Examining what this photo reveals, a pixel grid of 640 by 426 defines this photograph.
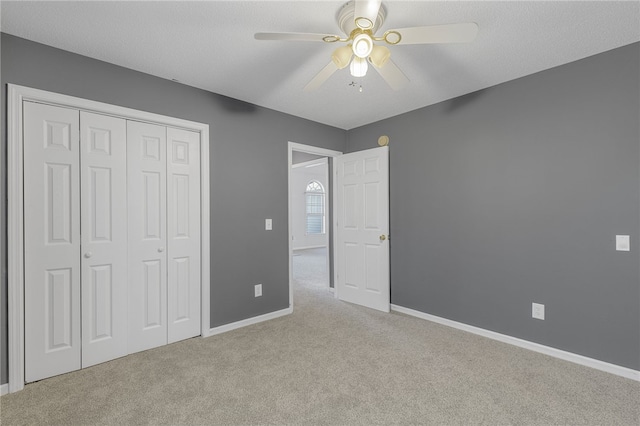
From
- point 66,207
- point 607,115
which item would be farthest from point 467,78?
point 66,207

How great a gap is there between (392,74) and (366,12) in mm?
537

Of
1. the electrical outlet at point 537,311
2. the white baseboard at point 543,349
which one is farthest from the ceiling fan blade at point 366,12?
the white baseboard at point 543,349

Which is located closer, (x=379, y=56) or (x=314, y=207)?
(x=379, y=56)

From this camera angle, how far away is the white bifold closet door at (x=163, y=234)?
2.65 meters

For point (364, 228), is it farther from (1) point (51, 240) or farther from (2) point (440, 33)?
(1) point (51, 240)

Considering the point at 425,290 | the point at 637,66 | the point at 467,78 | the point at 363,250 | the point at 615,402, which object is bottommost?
the point at 615,402

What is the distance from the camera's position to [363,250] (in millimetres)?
4047

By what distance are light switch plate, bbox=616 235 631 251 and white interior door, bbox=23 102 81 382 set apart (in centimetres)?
407

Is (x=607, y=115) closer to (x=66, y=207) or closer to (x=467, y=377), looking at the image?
(x=467, y=377)

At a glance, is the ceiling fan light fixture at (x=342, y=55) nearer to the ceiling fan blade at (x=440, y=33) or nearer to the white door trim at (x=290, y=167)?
the ceiling fan blade at (x=440, y=33)

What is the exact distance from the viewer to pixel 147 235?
8.93 feet

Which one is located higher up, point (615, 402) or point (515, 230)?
point (515, 230)

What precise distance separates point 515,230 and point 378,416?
204cm

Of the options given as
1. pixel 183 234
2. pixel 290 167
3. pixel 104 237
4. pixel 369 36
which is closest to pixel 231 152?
pixel 290 167
